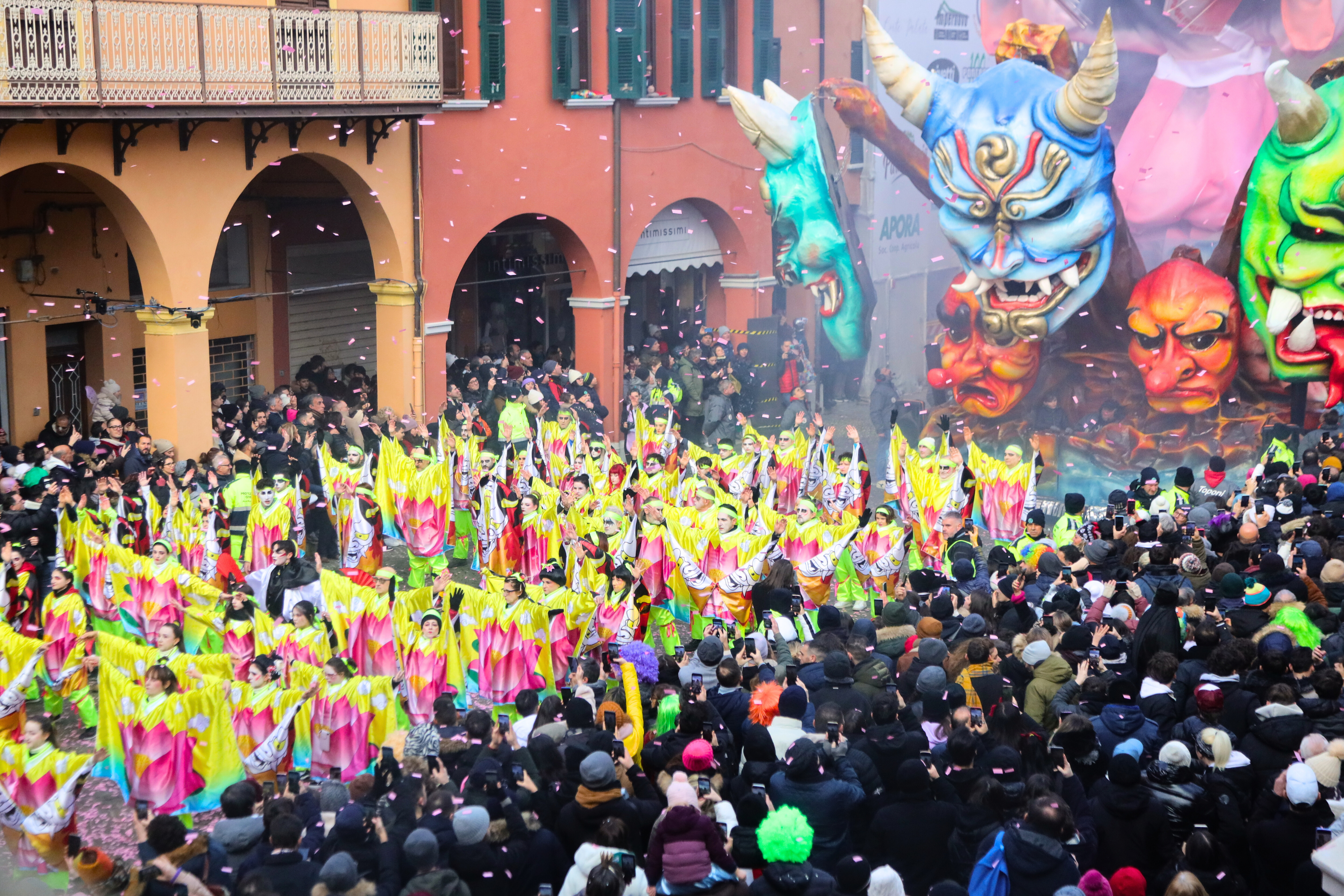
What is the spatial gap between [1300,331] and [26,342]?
14827 millimetres

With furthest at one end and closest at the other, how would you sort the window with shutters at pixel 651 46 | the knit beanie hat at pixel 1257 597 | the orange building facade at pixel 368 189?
1. the window with shutters at pixel 651 46
2. the orange building facade at pixel 368 189
3. the knit beanie hat at pixel 1257 597

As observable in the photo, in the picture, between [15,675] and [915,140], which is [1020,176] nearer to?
[915,140]

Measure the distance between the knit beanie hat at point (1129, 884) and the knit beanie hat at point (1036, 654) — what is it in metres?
2.40

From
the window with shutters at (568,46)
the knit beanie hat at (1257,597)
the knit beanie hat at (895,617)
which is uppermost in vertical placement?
the window with shutters at (568,46)

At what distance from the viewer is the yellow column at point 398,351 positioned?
19.4m

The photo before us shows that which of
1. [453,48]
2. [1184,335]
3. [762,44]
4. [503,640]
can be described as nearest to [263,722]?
[503,640]

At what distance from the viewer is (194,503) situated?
12938 mm

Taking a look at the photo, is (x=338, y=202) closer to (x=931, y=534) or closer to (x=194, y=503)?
(x=194, y=503)

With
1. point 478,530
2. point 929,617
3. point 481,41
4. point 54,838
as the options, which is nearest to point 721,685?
point 929,617

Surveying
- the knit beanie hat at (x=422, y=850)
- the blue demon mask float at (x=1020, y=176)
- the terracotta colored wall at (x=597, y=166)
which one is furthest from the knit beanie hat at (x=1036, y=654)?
the terracotta colored wall at (x=597, y=166)

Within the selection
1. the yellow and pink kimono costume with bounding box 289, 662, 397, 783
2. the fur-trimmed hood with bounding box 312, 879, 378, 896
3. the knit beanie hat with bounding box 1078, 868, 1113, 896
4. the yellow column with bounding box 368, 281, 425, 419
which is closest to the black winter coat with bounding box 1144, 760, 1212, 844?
the knit beanie hat with bounding box 1078, 868, 1113, 896

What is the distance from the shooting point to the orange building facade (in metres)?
15.6

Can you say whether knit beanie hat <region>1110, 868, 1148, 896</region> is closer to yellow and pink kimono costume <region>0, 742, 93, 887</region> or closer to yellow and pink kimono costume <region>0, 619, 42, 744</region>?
yellow and pink kimono costume <region>0, 742, 93, 887</region>

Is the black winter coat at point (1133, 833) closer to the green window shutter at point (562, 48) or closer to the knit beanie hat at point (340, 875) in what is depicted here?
the knit beanie hat at point (340, 875)
